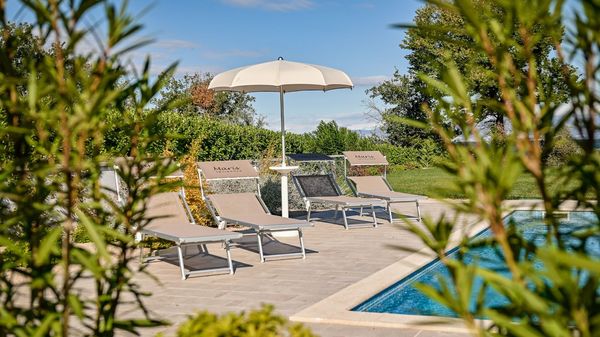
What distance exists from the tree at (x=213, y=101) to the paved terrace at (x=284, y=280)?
83.7 feet

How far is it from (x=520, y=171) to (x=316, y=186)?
33.1 ft

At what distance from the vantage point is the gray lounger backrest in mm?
11141

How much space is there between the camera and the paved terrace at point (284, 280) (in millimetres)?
5398

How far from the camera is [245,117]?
3669 cm

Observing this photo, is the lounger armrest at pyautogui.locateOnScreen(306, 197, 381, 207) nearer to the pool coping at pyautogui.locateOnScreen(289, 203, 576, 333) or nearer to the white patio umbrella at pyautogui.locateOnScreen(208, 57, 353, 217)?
the white patio umbrella at pyautogui.locateOnScreen(208, 57, 353, 217)

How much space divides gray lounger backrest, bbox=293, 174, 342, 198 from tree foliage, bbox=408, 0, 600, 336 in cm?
952

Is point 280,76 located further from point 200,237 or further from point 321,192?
point 200,237

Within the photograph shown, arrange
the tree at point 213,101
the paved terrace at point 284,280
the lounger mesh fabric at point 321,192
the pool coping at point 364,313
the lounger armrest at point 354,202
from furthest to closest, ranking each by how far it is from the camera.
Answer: the tree at point 213,101
the lounger mesh fabric at point 321,192
the lounger armrest at point 354,202
the paved terrace at point 284,280
the pool coping at point 364,313

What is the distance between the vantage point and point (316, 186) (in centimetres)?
1131

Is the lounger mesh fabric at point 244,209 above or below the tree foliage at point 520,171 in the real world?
below

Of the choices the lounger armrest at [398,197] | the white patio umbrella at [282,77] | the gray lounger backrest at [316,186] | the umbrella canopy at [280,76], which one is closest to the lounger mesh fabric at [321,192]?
the gray lounger backrest at [316,186]

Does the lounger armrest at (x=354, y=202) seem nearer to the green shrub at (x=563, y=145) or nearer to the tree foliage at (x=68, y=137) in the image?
the green shrub at (x=563, y=145)

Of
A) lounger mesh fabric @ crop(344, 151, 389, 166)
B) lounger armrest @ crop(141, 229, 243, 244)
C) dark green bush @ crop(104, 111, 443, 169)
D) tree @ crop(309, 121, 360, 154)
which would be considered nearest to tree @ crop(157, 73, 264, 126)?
tree @ crop(309, 121, 360, 154)

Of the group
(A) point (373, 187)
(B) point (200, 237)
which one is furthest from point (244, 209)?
(A) point (373, 187)
